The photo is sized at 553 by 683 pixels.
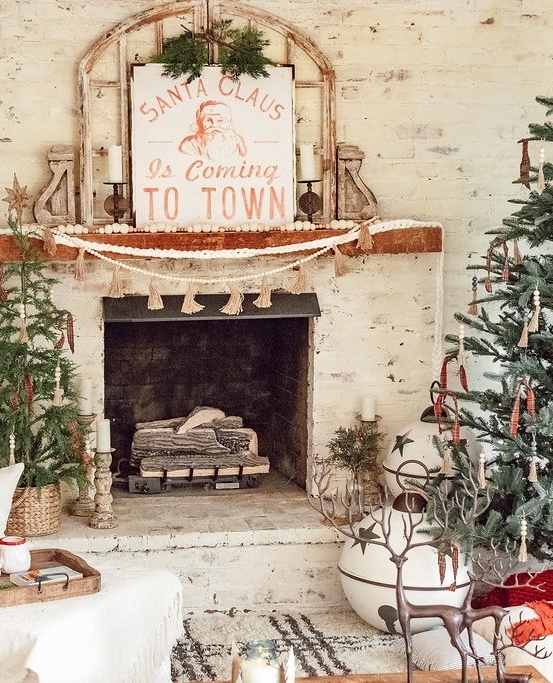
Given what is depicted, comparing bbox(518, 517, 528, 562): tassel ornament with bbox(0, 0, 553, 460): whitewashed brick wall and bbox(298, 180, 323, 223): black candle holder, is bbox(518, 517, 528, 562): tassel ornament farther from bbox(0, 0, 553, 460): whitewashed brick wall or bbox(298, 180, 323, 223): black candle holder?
bbox(298, 180, 323, 223): black candle holder

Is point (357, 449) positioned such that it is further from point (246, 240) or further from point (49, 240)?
point (49, 240)

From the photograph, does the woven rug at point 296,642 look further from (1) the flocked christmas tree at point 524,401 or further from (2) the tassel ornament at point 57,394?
(2) the tassel ornament at point 57,394

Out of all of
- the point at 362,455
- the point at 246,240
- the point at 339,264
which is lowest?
the point at 362,455

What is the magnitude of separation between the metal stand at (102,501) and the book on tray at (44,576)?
951 millimetres

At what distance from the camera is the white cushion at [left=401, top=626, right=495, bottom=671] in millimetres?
3822

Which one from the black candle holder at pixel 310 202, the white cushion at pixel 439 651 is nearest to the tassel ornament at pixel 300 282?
the black candle holder at pixel 310 202

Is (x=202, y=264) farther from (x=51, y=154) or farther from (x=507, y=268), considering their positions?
(x=507, y=268)

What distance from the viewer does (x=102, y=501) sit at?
4547mm

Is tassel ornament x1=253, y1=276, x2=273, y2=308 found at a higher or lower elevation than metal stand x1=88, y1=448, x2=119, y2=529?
higher

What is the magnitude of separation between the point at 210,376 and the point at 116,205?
3.77 feet

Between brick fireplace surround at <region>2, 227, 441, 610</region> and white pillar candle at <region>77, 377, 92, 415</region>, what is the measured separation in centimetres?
6

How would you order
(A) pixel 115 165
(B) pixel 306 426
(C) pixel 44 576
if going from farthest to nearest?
(B) pixel 306 426
(A) pixel 115 165
(C) pixel 44 576

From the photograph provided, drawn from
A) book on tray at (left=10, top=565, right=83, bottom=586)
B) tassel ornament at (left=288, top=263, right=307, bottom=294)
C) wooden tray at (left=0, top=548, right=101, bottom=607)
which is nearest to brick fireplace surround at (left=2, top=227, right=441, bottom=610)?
tassel ornament at (left=288, top=263, right=307, bottom=294)

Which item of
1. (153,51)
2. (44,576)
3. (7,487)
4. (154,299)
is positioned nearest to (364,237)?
(154,299)
